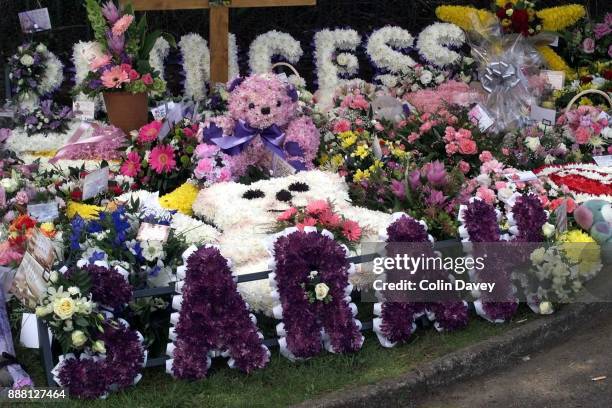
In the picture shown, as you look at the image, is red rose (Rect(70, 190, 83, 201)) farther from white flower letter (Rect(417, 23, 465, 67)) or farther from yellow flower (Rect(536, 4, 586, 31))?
yellow flower (Rect(536, 4, 586, 31))

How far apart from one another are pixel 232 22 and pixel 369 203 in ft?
10.2

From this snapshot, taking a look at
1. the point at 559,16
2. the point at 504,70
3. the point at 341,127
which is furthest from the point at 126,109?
A: the point at 559,16

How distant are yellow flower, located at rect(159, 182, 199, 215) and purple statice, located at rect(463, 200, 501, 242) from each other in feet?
6.13

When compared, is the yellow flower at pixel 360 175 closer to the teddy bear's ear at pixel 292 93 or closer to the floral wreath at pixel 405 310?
the teddy bear's ear at pixel 292 93

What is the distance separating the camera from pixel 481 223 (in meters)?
4.32

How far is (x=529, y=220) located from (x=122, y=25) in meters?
3.29

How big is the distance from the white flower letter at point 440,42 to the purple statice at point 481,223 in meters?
3.53

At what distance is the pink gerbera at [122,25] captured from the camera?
6125mm

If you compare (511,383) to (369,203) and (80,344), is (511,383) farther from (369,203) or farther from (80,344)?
(80,344)

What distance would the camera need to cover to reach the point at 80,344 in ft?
11.8

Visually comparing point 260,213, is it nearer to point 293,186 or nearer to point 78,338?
point 293,186

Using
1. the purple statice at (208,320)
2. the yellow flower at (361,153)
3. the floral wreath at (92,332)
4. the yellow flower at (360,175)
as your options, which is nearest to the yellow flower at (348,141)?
the yellow flower at (361,153)

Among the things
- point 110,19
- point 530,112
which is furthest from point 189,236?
→ point 530,112

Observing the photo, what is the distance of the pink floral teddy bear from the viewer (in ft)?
18.3
